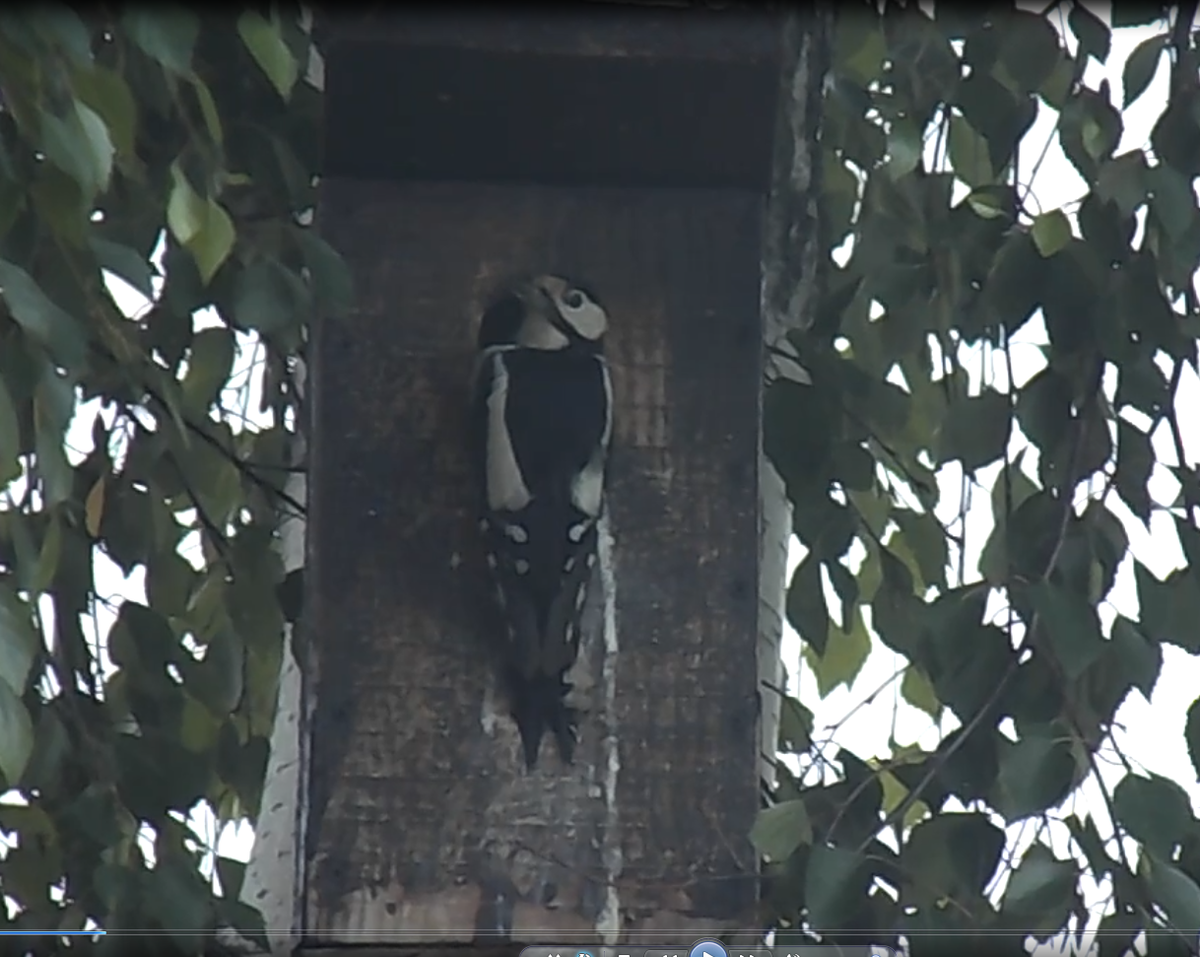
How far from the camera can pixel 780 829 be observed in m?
1.27

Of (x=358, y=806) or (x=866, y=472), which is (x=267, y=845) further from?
(x=866, y=472)

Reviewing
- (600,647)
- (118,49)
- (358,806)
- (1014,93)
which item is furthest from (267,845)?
(1014,93)

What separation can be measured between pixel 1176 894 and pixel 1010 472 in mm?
297

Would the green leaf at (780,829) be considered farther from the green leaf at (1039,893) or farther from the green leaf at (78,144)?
the green leaf at (78,144)

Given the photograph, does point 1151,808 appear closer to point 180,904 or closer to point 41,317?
point 180,904

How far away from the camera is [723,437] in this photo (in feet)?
4.64

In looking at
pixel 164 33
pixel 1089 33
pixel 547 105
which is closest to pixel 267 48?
pixel 164 33

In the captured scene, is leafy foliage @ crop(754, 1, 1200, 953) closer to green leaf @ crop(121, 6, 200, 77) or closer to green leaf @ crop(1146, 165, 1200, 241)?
green leaf @ crop(1146, 165, 1200, 241)

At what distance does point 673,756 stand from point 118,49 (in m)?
0.46

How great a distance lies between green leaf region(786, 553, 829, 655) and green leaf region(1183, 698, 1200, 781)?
13.1 inches

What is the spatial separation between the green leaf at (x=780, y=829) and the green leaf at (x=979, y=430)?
0.77ft

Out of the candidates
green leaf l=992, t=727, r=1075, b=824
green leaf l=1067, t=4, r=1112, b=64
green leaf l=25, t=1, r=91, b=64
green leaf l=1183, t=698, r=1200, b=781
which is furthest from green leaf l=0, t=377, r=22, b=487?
green leaf l=1067, t=4, r=1112, b=64

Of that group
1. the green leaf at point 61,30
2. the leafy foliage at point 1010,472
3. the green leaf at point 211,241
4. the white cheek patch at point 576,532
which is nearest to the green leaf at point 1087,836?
the leafy foliage at point 1010,472

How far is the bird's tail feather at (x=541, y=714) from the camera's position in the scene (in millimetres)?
1332
